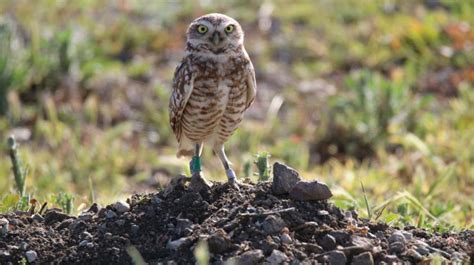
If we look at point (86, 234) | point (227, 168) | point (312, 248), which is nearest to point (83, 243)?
point (86, 234)

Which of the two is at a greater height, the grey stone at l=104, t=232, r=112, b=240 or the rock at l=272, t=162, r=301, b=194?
the rock at l=272, t=162, r=301, b=194

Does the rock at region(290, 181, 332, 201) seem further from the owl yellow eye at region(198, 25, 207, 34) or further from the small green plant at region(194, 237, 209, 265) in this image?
the owl yellow eye at region(198, 25, 207, 34)

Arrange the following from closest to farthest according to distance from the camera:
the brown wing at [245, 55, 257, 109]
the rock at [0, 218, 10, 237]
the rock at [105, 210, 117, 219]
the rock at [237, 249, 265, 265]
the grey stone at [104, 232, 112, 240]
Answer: the rock at [237, 249, 265, 265] < the grey stone at [104, 232, 112, 240] < the rock at [0, 218, 10, 237] < the rock at [105, 210, 117, 219] < the brown wing at [245, 55, 257, 109]

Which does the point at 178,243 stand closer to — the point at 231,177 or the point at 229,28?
the point at 231,177

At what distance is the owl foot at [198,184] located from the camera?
4.72m

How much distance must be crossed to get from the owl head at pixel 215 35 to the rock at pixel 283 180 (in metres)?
0.99

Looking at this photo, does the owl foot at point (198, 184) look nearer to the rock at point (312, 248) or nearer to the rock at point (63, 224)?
the rock at point (63, 224)

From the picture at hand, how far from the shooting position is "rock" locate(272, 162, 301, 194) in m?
4.59

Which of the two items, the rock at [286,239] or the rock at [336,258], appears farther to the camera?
the rock at [286,239]

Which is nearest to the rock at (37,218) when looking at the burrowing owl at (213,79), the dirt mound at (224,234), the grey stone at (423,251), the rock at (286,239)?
the dirt mound at (224,234)

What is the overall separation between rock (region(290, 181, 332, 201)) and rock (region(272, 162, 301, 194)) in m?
0.06

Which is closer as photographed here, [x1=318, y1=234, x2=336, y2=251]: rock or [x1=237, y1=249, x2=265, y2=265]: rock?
[x1=237, y1=249, x2=265, y2=265]: rock

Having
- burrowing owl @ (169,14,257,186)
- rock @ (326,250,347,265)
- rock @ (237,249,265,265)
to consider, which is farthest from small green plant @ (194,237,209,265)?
burrowing owl @ (169,14,257,186)

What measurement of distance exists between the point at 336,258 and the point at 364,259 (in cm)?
12
